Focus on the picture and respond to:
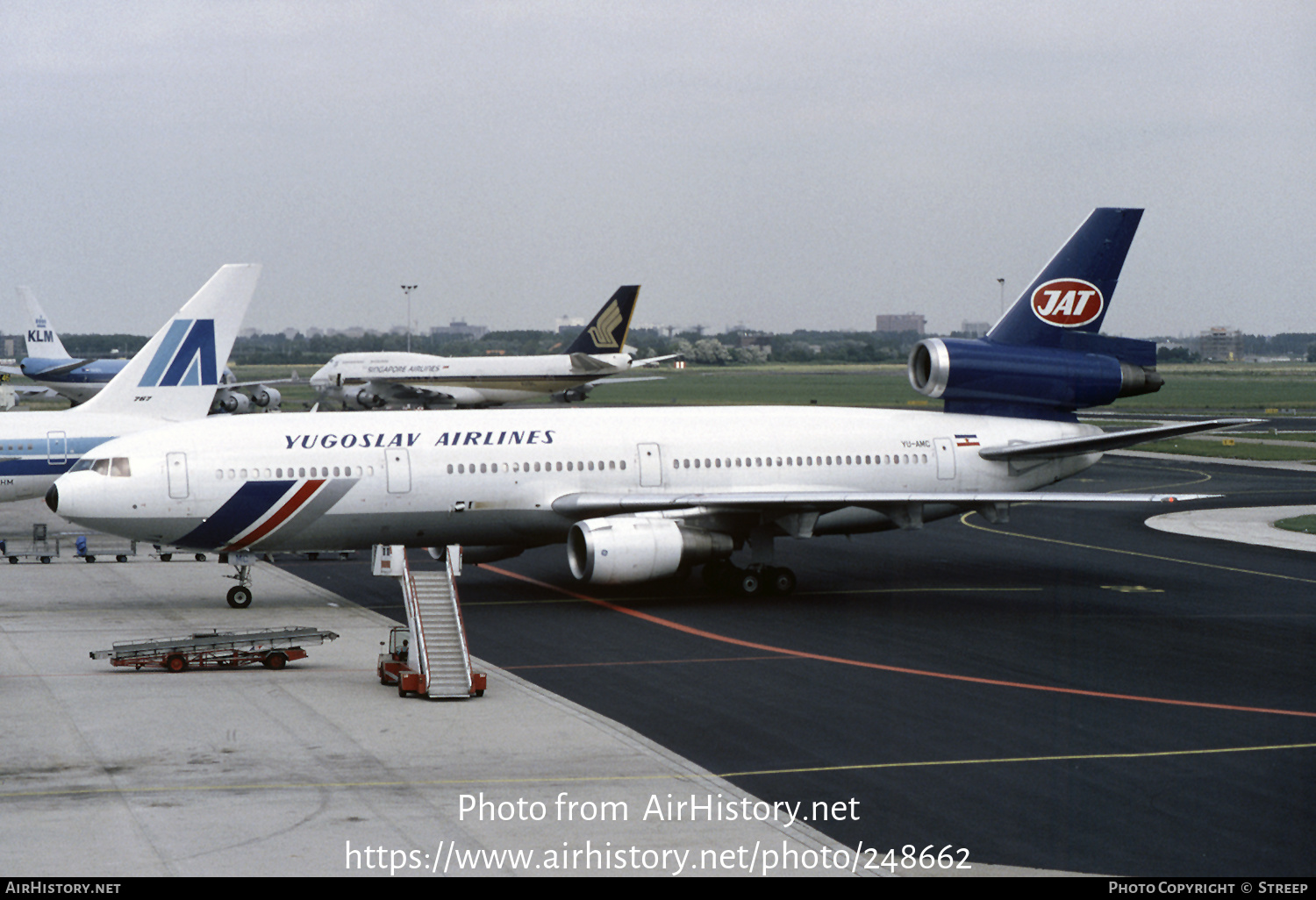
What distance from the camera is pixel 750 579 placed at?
3369cm

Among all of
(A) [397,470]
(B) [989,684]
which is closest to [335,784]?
(B) [989,684]

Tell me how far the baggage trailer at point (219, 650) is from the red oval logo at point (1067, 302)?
70.4 ft

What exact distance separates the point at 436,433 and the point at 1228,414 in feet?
247

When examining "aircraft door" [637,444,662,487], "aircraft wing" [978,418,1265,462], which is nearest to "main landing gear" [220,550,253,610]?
"aircraft door" [637,444,662,487]

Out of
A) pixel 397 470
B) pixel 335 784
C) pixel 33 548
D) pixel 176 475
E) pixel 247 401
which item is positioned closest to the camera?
pixel 335 784

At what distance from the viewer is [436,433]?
107 feet

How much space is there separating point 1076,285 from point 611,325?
62.5 meters

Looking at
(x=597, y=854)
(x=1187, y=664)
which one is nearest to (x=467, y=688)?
(x=597, y=854)

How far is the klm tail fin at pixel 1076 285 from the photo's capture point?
37.0 m

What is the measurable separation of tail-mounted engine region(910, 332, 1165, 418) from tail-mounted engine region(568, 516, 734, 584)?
924 centimetres

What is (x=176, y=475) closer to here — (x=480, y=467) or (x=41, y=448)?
(x=480, y=467)

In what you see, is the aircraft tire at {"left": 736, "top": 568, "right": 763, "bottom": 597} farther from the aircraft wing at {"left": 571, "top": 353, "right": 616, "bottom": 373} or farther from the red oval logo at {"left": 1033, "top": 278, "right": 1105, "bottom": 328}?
the aircraft wing at {"left": 571, "top": 353, "right": 616, "bottom": 373}

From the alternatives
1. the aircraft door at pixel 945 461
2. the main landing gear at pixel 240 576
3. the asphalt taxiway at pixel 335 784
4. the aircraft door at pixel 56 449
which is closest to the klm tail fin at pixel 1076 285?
the aircraft door at pixel 945 461

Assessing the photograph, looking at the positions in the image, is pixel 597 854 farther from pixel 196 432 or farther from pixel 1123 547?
pixel 1123 547
